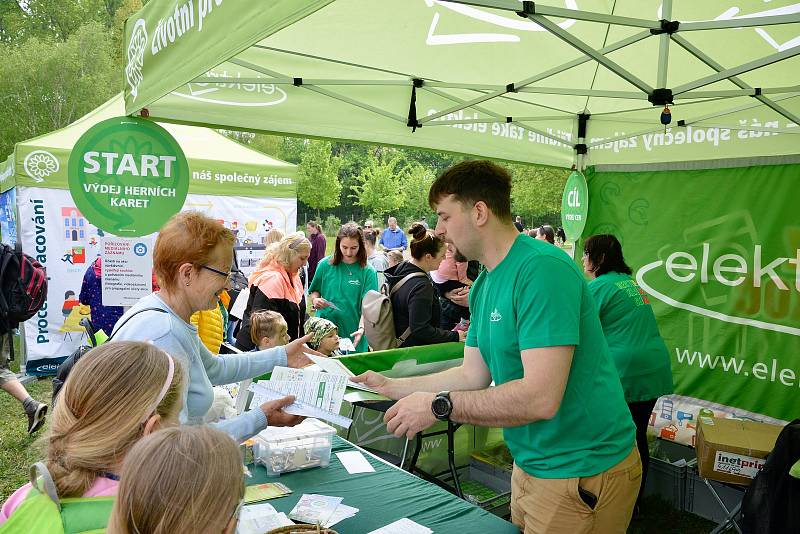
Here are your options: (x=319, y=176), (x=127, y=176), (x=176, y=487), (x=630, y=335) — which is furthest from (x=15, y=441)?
(x=319, y=176)

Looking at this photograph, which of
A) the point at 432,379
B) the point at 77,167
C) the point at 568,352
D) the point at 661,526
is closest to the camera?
the point at 568,352

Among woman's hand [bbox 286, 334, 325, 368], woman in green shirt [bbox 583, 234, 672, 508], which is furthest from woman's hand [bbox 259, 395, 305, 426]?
woman in green shirt [bbox 583, 234, 672, 508]

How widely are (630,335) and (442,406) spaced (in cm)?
227

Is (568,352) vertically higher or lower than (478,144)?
lower

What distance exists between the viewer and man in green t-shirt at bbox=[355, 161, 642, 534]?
1704 millimetres

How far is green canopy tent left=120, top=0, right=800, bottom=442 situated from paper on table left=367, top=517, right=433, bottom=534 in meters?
1.76

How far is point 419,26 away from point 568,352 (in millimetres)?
2540

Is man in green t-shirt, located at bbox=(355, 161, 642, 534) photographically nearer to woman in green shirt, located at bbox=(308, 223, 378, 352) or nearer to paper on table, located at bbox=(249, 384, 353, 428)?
paper on table, located at bbox=(249, 384, 353, 428)

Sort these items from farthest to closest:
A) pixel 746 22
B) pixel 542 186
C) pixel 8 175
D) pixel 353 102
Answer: pixel 542 186
pixel 8 175
pixel 353 102
pixel 746 22

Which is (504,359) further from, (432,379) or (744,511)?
(744,511)

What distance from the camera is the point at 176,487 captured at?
0.98 meters

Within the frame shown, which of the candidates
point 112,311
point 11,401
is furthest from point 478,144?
point 11,401

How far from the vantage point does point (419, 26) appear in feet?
11.4

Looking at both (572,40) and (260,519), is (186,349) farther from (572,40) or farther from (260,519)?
(572,40)
